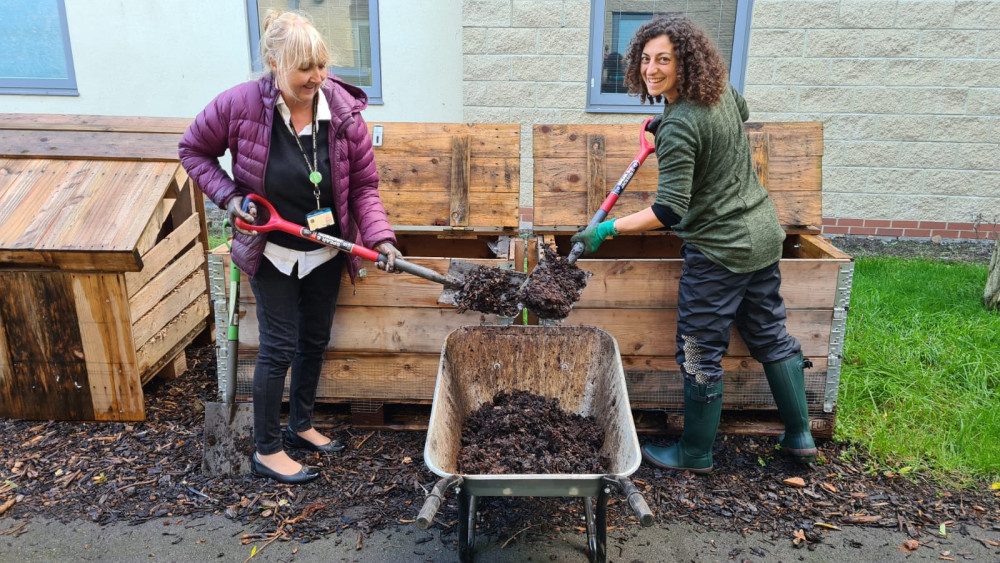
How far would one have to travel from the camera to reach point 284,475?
3164 millimetres

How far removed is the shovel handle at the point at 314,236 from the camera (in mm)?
2746

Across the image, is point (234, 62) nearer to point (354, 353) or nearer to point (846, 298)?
point (354, 353)

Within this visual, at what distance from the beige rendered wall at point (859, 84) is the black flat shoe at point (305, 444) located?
3.74 meters

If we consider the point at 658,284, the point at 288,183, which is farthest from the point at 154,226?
the point at 658,284

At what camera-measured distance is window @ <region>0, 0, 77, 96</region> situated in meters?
6.81

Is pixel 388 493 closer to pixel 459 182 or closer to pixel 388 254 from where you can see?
pixel 388 254

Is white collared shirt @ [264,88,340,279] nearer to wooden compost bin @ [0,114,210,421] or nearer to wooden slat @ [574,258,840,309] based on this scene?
wooden compost bin @ [0,114,210,421]

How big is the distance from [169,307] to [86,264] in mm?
644

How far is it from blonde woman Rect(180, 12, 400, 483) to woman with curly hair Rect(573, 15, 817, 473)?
104cm

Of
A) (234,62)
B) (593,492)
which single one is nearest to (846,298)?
(593,492)

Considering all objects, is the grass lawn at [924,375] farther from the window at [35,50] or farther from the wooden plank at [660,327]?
the window at [35,50]

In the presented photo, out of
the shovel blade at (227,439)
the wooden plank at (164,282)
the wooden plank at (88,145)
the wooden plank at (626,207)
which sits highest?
the wooden plank at (88,145)

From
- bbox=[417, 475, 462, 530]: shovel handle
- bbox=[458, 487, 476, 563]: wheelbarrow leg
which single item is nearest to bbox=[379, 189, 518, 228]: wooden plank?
bbox=[458, 487, 476, 563]: wheelbarrow leg

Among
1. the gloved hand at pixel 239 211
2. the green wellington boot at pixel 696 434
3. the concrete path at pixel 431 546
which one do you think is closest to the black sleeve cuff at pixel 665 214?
the green wellington boot at pixel 696 434
